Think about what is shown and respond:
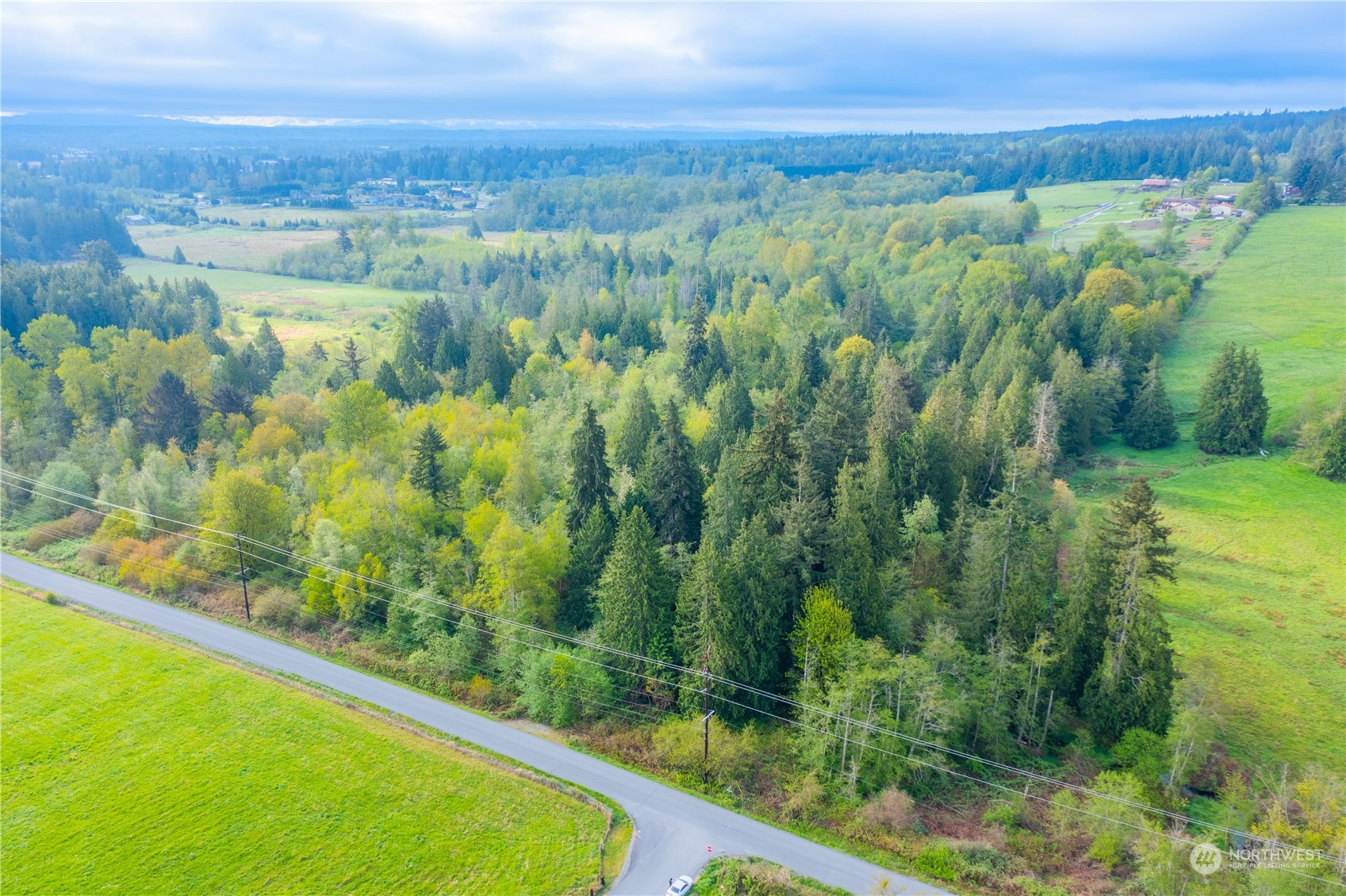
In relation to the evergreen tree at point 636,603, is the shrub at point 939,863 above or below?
below

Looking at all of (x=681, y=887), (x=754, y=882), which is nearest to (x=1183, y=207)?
(x=754, y=882)

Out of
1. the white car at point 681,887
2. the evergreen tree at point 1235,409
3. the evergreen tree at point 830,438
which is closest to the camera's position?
the white car at point 681,887

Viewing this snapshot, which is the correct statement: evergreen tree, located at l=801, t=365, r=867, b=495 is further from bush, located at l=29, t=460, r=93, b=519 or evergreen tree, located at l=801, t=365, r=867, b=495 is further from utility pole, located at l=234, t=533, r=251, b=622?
bush, located at l=29, t=460, r=93, b=519

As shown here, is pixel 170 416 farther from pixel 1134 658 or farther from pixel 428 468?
pixel 1134 658

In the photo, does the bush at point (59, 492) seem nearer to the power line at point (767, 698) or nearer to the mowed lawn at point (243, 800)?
the power line at point (767, 698)

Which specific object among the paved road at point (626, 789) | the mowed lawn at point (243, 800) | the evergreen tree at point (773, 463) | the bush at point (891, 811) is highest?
the evergreen tree at point (773, 463)

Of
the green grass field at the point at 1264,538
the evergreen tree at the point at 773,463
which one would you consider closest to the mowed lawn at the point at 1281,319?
the green grass field at the point at 1264,538

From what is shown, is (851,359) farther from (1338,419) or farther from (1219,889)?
(1219,889)
